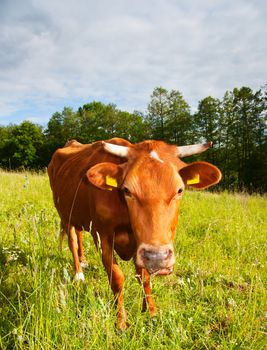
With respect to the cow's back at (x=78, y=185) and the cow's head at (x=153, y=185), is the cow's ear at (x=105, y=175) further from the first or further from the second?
the cow's back at (x=78, y=185)

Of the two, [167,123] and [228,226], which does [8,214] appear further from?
[167,123]

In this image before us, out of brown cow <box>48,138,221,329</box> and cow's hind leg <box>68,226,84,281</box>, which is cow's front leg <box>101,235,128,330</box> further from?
cow's hind leg <box>68,226,84,281</box>

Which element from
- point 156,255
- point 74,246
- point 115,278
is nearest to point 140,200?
point 156,255

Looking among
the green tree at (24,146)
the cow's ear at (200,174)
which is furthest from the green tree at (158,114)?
the cow's ear at (200,174)

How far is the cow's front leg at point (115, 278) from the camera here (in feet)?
9.49

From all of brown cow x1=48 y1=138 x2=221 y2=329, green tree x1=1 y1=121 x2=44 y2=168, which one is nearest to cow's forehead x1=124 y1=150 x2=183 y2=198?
brown cow x1=48 y1=138 x2=221 y2=329

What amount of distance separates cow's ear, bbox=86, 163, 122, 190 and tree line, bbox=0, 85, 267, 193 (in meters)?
27.4

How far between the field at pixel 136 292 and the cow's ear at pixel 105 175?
0.56m

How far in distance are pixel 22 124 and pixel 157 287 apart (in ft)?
207

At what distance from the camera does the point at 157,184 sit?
2.76 meters

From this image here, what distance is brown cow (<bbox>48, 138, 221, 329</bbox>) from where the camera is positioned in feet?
8.44

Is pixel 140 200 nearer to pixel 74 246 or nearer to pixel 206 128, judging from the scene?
pixel 74 246

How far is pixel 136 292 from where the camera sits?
3.59m

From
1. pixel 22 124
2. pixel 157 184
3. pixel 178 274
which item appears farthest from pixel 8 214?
pixel 22 124
